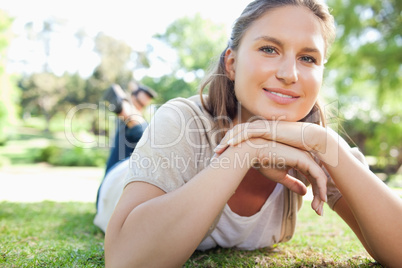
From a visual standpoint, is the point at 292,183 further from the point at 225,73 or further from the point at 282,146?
the point at 225,73

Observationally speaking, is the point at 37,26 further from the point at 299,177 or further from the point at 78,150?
the point at 299,177

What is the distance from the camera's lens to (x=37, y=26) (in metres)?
50.3

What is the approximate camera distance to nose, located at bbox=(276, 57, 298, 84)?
180 centimetres

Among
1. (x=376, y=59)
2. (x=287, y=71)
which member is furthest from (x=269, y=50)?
(x=376, y=59)

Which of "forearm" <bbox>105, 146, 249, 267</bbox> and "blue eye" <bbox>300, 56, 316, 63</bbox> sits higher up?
"blue eye" <bbox>300, 56, 316, 63</bbox>

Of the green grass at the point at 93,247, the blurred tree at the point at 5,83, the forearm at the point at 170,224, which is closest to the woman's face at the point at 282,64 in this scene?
the forearm at the point at 170,224

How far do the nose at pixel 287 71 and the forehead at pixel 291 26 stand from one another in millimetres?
111

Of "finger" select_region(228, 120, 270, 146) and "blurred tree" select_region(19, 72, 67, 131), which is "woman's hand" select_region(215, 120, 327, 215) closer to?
"finger" select_region(228, 120, 270, 146)

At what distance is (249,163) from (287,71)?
1.83 ft

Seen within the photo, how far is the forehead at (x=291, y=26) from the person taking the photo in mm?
1825

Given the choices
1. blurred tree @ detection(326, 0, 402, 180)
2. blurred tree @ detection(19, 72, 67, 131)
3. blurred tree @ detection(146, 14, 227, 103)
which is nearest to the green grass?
blurred tree @ detection(326, 0, 402, 180)

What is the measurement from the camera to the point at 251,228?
2.18 meters

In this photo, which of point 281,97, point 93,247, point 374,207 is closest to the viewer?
point 374,207

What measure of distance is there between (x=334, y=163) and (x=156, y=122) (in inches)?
38.7
